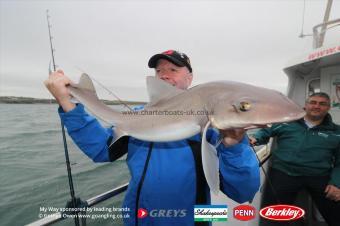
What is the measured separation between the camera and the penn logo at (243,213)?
3.54m

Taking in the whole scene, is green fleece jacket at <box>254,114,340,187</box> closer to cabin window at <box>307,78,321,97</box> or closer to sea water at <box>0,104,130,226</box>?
cabin window at <box>307,78,321,97</box>

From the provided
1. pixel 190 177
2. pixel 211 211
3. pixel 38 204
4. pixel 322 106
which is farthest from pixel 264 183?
pixel 38 204

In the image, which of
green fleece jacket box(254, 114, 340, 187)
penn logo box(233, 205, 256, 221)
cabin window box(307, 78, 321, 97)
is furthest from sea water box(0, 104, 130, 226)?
cabin window box(307, 78, 321, 97)

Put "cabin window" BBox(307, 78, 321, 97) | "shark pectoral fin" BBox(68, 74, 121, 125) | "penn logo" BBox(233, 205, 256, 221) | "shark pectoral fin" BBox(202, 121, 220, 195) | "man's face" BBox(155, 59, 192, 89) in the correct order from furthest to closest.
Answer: "cabin window" BBox(307, 78, 321, 97), "penn logo" BBox(233, 205, 256, 221), "man's face" BBox(155, 59, 192, 89), "shark pectoral fin" BBox(68, 74, 121, 125), "shark pectoral fin" BBox(202, 121, 220, 195)

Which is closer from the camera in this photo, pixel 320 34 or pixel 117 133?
pixel 117 133

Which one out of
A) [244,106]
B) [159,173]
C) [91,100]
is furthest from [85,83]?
[244,106]

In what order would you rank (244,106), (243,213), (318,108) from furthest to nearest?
(318,108) < (243,213) < (244,106)

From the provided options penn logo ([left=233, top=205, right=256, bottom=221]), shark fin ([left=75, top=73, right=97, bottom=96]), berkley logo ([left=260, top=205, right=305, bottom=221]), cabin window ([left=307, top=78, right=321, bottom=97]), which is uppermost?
shark fin ([left=75, top=73, right=97, bottom=96])

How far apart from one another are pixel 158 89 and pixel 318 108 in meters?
3.63

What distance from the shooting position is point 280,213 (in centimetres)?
451

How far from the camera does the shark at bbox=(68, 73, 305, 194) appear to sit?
1465 mm

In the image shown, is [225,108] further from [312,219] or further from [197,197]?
[312,219]

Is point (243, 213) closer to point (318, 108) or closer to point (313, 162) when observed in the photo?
point (313, 162)

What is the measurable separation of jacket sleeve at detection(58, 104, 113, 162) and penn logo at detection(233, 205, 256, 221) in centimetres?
217
